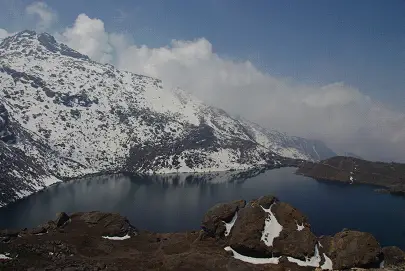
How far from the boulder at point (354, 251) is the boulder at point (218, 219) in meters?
20.1

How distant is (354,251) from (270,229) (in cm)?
1548

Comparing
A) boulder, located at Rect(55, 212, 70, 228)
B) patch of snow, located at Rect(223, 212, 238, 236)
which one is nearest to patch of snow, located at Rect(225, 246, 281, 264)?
patch of snow, located at Rect(223, 212, 238, 236)

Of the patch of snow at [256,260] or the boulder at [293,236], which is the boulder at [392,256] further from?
the patch of snow at [256,260]

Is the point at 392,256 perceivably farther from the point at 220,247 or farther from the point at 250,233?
the point at 220,247

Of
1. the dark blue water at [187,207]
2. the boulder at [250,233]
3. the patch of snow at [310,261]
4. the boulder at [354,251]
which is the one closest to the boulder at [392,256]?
the boulder at [354,251]

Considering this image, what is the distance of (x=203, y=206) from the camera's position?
153250 mm

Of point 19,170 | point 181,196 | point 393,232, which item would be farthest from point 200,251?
point 19,170

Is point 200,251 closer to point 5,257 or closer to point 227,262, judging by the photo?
point 227,262

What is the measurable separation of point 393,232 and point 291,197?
63.9m

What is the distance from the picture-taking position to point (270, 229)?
67.8 meters

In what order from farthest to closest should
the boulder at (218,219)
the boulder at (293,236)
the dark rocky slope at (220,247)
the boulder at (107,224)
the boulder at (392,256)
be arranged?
the boulder at (107,224)
the boulder at (218,219)
the boulder at (392,256)
the boulder at (293,236)
the dark rocky slope at (220,247)

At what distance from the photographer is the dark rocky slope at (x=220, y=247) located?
56.9m

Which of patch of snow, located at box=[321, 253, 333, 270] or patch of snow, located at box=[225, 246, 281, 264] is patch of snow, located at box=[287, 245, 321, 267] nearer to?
patch of snow, located at box=[321, 253, 333, 270]

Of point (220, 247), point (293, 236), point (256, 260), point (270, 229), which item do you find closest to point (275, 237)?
point (270, 229)
